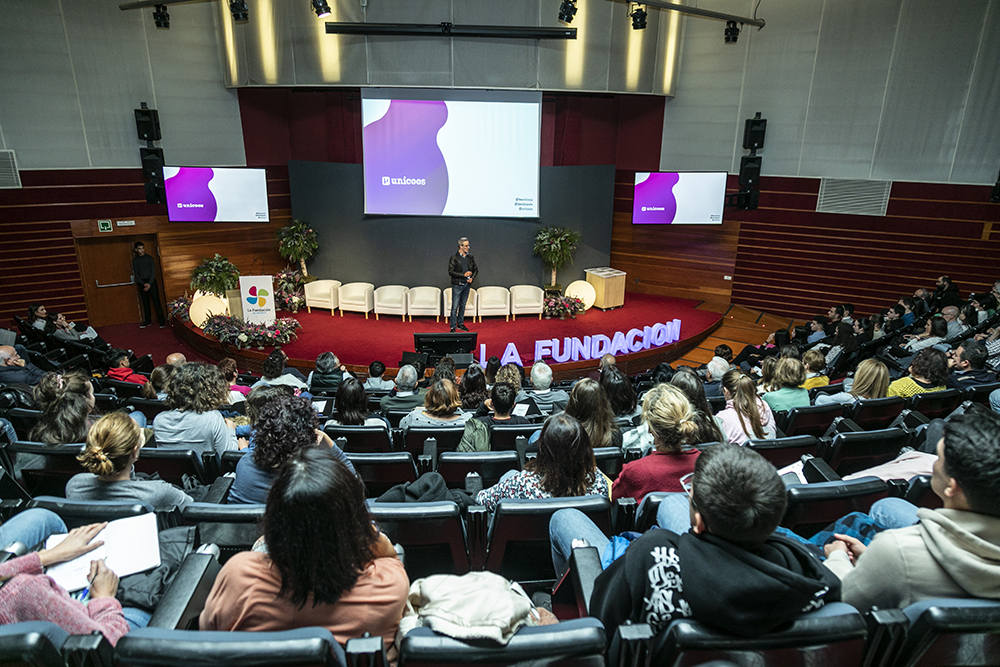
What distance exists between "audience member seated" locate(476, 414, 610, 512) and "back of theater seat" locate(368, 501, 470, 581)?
0.74ft

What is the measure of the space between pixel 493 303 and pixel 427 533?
7.94 m

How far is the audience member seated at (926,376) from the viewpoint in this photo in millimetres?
4277

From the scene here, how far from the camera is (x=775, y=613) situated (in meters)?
1.28

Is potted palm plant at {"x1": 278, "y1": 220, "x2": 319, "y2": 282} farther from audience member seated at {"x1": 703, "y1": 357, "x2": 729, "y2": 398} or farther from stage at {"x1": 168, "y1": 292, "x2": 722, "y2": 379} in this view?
audience member seated at {"x1": 703, "y1": 357, "x2": 729, "y2": 398}

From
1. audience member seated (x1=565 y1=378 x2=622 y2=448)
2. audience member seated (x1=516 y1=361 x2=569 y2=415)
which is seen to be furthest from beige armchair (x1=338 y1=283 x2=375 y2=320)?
audience member seated (x1=565 y1=378 x2=622 y2=448)

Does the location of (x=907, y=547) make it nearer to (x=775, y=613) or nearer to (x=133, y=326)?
(x=775, y=613)

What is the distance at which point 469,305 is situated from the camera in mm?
9922

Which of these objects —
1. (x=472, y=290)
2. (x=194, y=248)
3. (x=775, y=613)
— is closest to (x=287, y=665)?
(x=775, y=613)

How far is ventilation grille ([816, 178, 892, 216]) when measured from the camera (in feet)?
32.1

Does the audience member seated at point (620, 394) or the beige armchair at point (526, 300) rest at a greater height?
the audience member seated at point (620, 394)

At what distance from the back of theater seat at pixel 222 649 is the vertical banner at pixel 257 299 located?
25.9 feet

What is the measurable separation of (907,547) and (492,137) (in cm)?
909

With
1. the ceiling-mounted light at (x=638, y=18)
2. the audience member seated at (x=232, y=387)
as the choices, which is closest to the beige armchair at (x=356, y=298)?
the audience member seated at (x=232, y=387)

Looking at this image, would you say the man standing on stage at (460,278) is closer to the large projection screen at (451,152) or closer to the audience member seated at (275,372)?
the large projection screen at (451,152)
